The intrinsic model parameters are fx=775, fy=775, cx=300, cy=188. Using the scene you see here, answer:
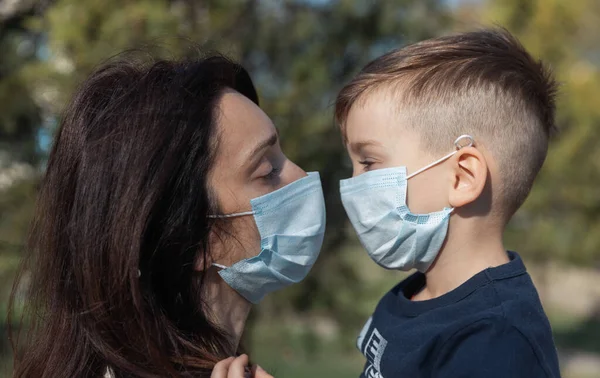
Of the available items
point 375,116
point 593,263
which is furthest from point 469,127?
point 593,263

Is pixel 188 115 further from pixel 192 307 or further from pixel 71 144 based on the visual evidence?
pixel 192 307

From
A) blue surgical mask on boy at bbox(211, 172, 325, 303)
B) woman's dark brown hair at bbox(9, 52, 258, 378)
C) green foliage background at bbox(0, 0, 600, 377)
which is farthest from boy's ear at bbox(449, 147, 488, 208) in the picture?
green foliage background at bbox(0, 0, 600, 377)

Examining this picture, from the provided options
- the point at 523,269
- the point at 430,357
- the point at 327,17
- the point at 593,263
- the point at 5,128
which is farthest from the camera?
the point at 593,263

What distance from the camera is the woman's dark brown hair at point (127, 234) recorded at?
2045mm

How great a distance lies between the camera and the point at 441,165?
2.60 m

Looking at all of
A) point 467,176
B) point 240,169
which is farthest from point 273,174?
point 467,176

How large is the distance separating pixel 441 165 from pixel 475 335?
24.8 inches

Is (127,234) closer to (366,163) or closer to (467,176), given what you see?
(366,163)

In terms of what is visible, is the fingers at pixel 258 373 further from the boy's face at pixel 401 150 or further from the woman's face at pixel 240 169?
the boy's face at pixel 401 150

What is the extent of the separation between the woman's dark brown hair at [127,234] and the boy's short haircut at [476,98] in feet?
2.36

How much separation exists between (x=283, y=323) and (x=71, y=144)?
14.7ft

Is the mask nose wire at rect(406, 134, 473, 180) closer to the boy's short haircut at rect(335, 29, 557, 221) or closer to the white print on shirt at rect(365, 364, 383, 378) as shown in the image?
the boy's short haircut at rect(335, 29, 557, 221)

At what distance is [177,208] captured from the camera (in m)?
2.15

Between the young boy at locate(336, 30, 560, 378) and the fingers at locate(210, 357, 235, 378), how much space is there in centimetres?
60
